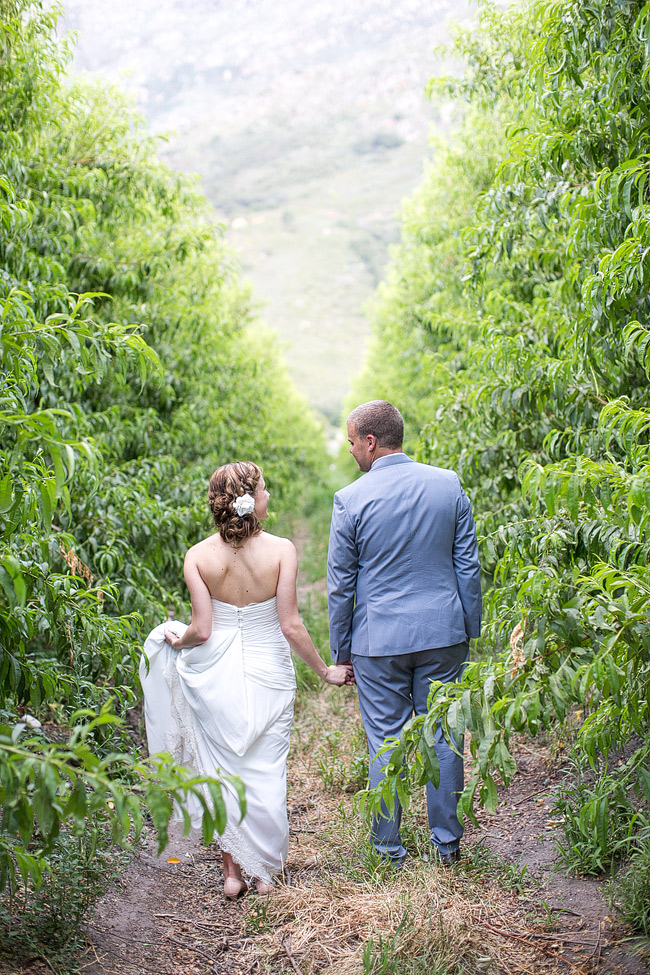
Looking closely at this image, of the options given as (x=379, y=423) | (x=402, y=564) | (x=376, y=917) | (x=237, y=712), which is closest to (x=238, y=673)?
(x=237, y=712)

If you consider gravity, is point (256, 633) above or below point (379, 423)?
below

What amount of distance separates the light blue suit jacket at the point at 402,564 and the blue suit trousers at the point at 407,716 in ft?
0.30

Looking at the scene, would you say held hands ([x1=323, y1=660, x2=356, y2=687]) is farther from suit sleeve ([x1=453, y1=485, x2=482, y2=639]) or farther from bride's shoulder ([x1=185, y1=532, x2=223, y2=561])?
bride's shoulder ([x1=185, y1=532, x2=223, y2=561])

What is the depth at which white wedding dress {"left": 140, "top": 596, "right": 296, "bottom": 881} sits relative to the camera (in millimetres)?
3867

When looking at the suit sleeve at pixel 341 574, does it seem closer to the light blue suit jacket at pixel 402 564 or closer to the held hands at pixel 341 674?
the light blue suit jacket at pixel 402 564

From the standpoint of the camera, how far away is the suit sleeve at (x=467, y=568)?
3885 mm

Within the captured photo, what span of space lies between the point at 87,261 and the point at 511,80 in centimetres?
388

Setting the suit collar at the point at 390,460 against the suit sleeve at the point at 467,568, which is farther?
the suit collar at the point at 390,460

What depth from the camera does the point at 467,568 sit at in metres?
3.89

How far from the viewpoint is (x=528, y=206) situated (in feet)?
16.6

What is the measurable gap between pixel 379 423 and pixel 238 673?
4.76ft

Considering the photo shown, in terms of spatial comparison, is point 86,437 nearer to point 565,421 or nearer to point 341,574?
point 341,574

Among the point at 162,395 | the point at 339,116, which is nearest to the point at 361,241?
the point at 339,116

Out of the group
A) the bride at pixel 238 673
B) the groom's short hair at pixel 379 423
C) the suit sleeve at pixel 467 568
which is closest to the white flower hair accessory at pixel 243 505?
the bride at pixel 238 673
